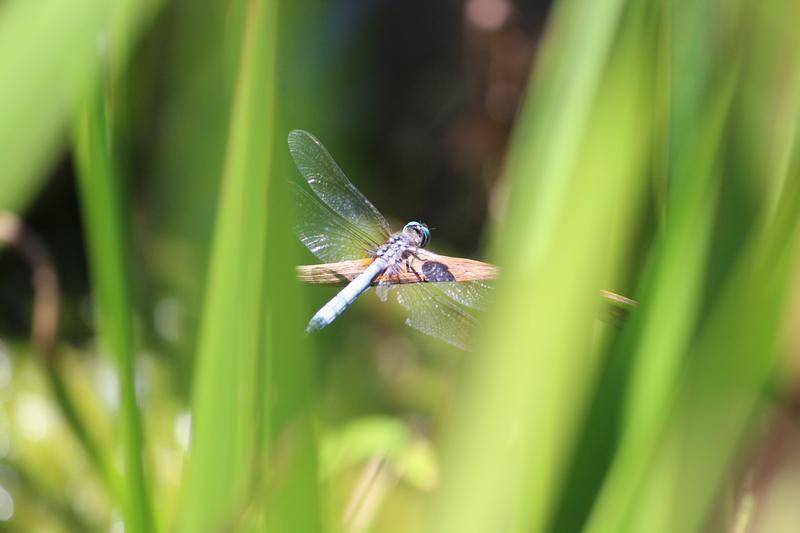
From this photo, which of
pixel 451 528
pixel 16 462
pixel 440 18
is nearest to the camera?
pixel 451 528

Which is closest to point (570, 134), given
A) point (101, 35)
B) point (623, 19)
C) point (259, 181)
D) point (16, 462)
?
point (623, 19)

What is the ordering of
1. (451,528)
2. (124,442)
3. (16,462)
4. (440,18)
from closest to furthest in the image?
(451,528)
(124,442)
(16,462)
(440,18)

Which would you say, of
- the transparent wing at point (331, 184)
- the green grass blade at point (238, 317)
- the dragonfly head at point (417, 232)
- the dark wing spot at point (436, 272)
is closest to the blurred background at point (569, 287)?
the green grass blade at point (238, 317)

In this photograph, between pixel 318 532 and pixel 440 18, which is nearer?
pixel 318 532

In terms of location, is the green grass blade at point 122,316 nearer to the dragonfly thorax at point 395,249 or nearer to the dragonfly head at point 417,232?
the dragonfly thorax at point 395,249

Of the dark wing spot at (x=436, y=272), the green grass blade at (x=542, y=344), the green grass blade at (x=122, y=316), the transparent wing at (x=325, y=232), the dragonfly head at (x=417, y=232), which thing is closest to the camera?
the green grass blade at (x=542, y=344)

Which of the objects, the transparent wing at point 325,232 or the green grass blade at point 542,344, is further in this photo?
the transparent wing at point 325,232

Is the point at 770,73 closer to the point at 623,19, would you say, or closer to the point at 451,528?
the point at 623,19
